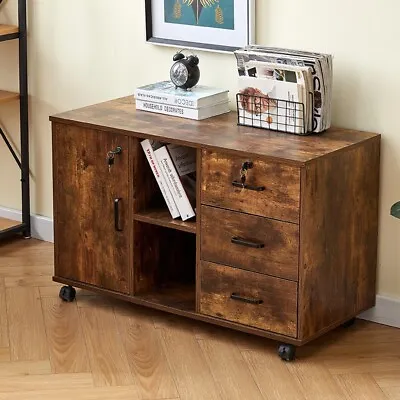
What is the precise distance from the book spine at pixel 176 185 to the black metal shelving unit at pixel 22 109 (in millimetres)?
919

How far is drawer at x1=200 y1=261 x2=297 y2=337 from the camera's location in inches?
120

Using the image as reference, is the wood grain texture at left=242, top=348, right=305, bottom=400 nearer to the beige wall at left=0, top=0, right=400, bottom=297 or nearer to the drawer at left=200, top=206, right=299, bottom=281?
the drawer at left=200, top=206, right=299, bottom=281

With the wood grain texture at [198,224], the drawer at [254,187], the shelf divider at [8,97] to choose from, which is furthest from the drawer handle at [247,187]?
the shelf divider at [8,97]

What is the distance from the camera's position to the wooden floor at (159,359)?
2.92m

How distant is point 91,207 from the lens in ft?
11.1

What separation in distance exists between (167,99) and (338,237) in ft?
2.24

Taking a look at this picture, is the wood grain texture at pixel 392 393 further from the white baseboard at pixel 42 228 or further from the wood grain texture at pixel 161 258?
the white baseboard at pixel 42 228

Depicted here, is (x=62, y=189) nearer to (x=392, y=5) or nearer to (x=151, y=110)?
(x=151, y=110)

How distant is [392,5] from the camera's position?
3.09m

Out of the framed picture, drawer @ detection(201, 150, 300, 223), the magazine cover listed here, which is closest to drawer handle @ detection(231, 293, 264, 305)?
drawer @ detection(201, 150, 300, 223)

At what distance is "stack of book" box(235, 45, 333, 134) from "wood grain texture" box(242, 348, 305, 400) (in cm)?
64

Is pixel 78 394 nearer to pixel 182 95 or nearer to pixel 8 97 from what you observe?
pixel 182 95

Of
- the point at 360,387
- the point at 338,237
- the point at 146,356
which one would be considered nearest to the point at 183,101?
the point at 338,237

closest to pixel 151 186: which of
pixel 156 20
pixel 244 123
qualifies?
pixel 244 123
